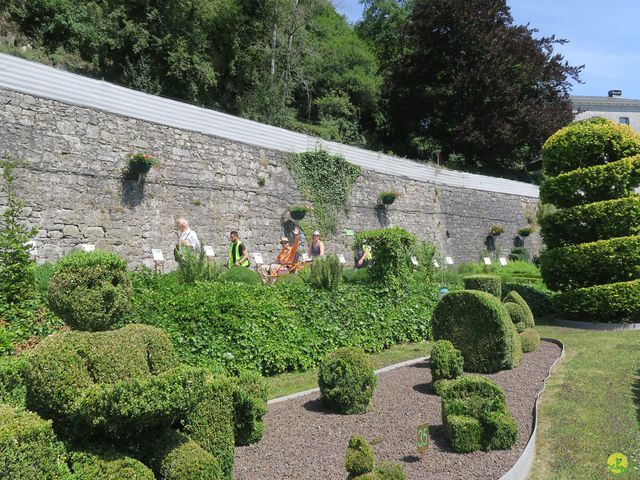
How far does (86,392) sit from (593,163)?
12.3 m

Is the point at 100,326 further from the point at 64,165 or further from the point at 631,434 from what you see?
the point at 64,165

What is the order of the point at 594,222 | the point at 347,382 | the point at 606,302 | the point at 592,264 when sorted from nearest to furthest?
the point at 347,382, the point at 606,302, the point at 592,264, the point at 594,222

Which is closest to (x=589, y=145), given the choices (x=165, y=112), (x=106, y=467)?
(x=165, y=112)

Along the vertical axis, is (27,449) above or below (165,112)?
below

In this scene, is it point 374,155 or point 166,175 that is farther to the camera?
point 374,155

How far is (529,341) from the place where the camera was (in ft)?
28.1

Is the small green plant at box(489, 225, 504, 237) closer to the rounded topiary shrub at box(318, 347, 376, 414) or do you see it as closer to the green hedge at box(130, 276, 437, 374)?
the green hedge at box(130, 276, 437, 374)

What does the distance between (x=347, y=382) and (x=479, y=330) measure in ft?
8.04

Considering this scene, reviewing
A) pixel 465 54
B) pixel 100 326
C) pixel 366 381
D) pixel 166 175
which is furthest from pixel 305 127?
pixel 100 326

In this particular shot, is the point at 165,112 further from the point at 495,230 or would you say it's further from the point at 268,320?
the point at 495,230

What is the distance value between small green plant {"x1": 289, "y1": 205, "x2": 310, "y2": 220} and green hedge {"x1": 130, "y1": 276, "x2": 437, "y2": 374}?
611cm

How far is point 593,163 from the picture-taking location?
12.6 meters

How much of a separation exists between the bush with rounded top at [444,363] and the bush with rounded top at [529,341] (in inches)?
101

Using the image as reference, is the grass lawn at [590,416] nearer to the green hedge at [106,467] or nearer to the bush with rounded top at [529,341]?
the bush with rounded top at [529,341]
